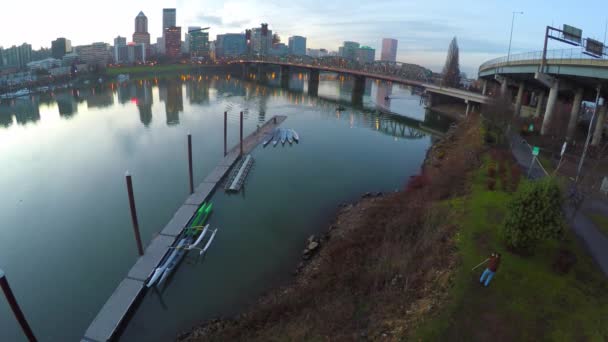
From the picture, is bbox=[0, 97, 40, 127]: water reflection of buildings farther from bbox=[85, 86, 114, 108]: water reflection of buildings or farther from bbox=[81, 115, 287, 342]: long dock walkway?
bbox=[81, 115, 287, 342]: long dock walkway

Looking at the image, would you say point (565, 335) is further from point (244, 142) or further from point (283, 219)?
point (244, 142)

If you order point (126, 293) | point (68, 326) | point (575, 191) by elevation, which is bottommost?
point (68, 326)

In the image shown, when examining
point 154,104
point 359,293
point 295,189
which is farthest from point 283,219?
point 154,104

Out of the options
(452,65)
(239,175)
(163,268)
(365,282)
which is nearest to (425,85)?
(452,65)

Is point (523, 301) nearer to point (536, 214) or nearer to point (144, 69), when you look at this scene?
point (536, 214)

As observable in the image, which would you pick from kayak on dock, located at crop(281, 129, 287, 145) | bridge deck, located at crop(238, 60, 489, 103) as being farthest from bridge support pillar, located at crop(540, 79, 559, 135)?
kayak on dock, located at crop(281, 129, 287, 145)

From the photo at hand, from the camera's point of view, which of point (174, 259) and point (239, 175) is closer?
point (174, 259)

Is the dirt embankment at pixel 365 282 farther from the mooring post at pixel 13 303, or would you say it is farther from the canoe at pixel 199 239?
the canoe at pixel 199 239

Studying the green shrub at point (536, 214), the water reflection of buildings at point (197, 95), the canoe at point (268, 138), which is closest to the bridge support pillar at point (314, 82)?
the water reflection of buildings at point (197, 95)
